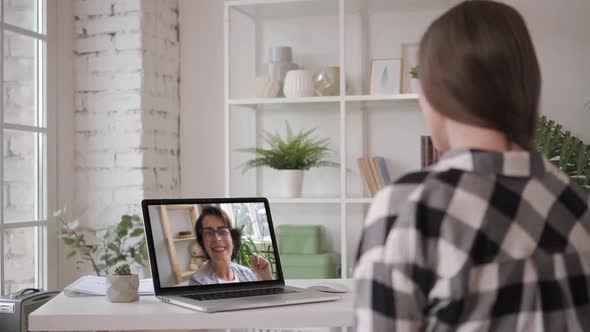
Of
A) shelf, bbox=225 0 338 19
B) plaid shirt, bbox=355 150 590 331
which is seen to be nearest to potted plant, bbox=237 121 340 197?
shelf, bbox=225 0 338 19

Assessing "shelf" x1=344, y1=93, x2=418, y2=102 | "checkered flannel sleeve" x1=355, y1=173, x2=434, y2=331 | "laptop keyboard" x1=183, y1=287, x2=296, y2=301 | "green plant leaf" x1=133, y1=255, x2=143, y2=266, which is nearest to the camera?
"checkered flannel sleeve" x1=355, y1=173, x2=434, y2=331

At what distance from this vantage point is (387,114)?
3723 mm

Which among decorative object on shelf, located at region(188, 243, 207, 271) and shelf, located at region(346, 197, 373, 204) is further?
shelf, located at region(346, 197, 373, 204)

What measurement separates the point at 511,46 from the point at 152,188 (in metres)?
2.83

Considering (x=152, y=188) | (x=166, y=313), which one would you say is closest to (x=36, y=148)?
(x=152, y=188)

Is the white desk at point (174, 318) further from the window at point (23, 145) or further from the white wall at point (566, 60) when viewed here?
the white wall at point (566, 60)

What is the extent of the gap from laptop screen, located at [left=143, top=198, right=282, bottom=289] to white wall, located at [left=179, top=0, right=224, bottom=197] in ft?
5.86

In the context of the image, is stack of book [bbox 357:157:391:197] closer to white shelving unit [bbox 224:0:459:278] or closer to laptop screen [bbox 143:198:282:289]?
white shelving unit [bbox 224:0:459:278]

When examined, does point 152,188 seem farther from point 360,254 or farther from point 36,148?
point 360,254

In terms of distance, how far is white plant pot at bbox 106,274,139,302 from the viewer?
1905 millimetres

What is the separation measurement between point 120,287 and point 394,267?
116cm

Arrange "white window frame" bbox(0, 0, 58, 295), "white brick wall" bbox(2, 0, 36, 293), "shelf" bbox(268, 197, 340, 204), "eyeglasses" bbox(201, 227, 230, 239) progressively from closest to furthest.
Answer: "eyeglasses" bbox(201, 227, 230, 239) < "white brick wall" bbox(2, 0, 36, 293) < "white window frame" bbox(0, 0, 58, 295) < "shelf" bbox(268, 197, 340, 204)

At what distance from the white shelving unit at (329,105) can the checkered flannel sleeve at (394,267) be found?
2.63 metres

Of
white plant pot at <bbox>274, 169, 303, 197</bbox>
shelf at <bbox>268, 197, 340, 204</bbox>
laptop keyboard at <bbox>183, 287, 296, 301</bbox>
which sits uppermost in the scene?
white plant pot at <bbox>274, 169, 303, 197</bbox>
